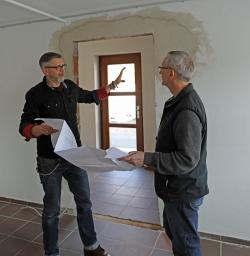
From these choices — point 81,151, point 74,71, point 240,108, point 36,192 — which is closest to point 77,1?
point 74,71

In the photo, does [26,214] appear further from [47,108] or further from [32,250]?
[47,108]

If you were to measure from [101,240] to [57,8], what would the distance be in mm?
1977

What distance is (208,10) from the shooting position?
2.17m

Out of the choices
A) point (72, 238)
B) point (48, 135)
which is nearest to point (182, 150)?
point (48, 135)

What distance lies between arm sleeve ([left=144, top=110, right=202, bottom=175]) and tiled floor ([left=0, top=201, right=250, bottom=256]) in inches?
42.0

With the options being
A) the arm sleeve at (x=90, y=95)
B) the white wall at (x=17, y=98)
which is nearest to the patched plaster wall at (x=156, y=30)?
the white wall at (x=17, y=98)

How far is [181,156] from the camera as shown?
1.33 m

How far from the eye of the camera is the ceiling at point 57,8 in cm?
227

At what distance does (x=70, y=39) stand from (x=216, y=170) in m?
1.71

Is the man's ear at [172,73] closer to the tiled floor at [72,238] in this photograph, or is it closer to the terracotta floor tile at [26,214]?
the tiled floor at [72,238]

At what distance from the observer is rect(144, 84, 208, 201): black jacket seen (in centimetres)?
133

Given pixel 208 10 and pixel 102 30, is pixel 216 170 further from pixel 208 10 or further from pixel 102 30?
pixel 102 30

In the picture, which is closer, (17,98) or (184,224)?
(184,224)

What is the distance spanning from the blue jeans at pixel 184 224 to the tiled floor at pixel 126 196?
4.20 feet
